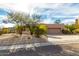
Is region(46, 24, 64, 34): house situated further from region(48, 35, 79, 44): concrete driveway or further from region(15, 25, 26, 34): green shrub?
region(15, 25, 26, 34): green shrub

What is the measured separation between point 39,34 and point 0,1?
1.84ft

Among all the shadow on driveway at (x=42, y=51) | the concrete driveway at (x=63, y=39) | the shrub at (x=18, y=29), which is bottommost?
the shadow on driveway at (x=42, y=51)

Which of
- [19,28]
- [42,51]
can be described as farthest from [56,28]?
[19,28]

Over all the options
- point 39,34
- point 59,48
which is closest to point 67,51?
point 59,48

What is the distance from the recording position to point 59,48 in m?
2.56

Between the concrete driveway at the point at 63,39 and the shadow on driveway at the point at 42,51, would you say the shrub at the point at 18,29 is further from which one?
the concrete driveway at the point at 63,39

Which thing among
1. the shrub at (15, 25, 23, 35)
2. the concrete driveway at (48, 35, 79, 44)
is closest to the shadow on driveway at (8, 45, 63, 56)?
the concrete driveway at (48, 35, 79, 44)

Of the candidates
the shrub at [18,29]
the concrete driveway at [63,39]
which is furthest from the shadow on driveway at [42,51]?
the shrub at [18,29]

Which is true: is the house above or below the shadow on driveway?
above

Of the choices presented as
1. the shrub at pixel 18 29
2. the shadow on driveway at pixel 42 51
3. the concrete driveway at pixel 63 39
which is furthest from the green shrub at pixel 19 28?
the concrete driveway at pixel 63 39

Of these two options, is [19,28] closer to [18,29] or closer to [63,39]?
[18,29]

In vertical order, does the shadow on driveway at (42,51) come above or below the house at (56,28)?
below

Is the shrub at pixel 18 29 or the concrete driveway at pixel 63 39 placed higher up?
the shrub at pixel 18 29

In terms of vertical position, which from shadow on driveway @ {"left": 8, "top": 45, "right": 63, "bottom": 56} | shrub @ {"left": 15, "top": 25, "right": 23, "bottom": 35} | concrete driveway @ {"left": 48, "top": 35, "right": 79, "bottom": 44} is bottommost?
→ shadow on driveway @ {"left": 8, "top": 45, "right": 63, "bottom": 56}
